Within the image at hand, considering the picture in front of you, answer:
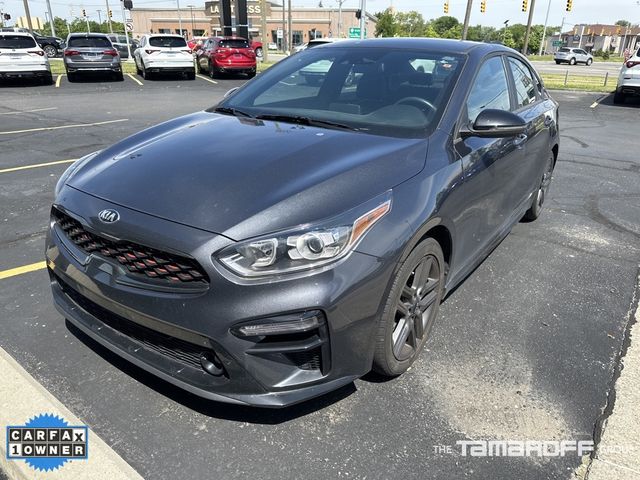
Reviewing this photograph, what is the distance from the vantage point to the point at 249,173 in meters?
2.41

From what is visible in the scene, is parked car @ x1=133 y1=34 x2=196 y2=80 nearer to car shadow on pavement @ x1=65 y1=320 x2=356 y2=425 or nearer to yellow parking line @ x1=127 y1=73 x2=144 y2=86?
yellow parking line @ x1=127 y1=73 x2=144 y2=86

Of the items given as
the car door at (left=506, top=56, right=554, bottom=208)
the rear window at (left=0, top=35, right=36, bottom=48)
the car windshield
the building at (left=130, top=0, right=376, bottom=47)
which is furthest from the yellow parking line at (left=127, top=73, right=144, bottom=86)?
the building at (left=130, top=0, right=376, bottom=47)

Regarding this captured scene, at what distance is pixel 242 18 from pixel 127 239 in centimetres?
2804

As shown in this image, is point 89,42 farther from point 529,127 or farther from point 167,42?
point 529,127

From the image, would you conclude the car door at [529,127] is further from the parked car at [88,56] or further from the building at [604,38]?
the building at [604,38]

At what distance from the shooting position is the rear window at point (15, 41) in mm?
16734

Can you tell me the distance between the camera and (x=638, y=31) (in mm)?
126188

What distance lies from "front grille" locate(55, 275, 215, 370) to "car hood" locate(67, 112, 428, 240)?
19.6 inches

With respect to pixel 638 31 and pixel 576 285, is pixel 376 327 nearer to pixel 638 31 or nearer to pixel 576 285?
pixel 576 285

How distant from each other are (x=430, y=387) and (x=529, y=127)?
2.35 m

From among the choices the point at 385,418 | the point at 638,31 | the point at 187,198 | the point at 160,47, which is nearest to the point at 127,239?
the point at 187,198

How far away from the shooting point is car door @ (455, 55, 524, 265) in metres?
2.99

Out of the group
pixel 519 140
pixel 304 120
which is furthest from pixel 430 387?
pixel 519 140

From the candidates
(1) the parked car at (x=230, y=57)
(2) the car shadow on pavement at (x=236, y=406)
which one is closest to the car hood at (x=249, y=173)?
(2) the car shadow on pavement at (x=236, y=406)
